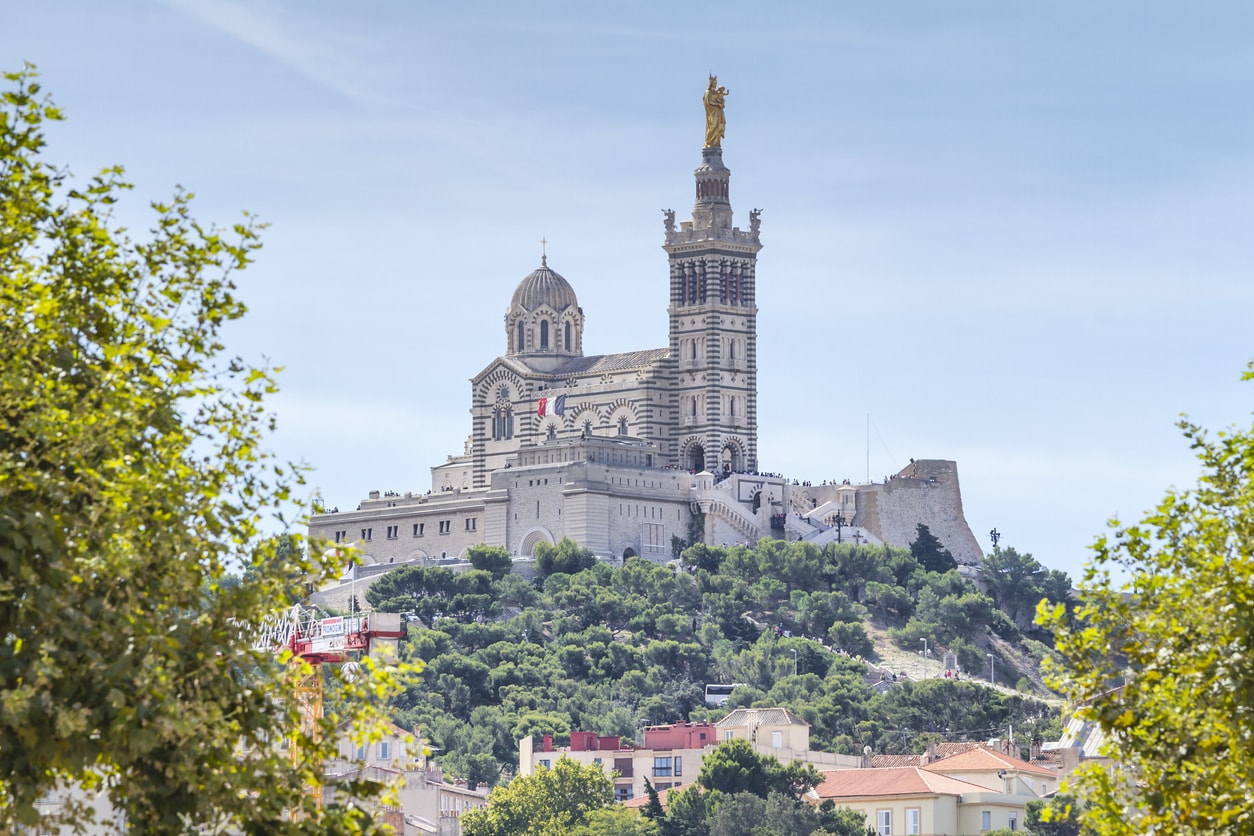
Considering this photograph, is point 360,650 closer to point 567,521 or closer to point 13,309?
point 13,309

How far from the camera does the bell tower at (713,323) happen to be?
176125 mm

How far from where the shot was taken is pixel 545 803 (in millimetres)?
107688

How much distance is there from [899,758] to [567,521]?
5366 centimetres

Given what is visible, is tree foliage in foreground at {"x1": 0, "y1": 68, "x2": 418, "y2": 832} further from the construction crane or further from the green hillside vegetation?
the green hillside vegetation

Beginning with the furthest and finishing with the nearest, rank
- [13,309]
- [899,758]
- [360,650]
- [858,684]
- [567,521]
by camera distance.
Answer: [567,521], [858,684], [899,758], [360,650], [13,309]

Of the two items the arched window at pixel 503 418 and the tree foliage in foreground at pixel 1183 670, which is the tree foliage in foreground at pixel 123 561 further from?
the arched window at pixel 503 418

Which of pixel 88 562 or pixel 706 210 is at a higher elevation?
pixel 706 210

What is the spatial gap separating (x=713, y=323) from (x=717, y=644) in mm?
22609

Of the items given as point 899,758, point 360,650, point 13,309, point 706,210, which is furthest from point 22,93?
point 706,210

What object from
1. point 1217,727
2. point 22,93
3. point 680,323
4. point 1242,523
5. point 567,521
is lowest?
point 1217,727

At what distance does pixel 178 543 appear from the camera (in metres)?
25.3

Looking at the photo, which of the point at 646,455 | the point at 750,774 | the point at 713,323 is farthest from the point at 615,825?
the point at 713,323

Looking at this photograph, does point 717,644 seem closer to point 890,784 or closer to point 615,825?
point 615,825

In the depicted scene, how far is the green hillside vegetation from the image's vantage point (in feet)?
472
